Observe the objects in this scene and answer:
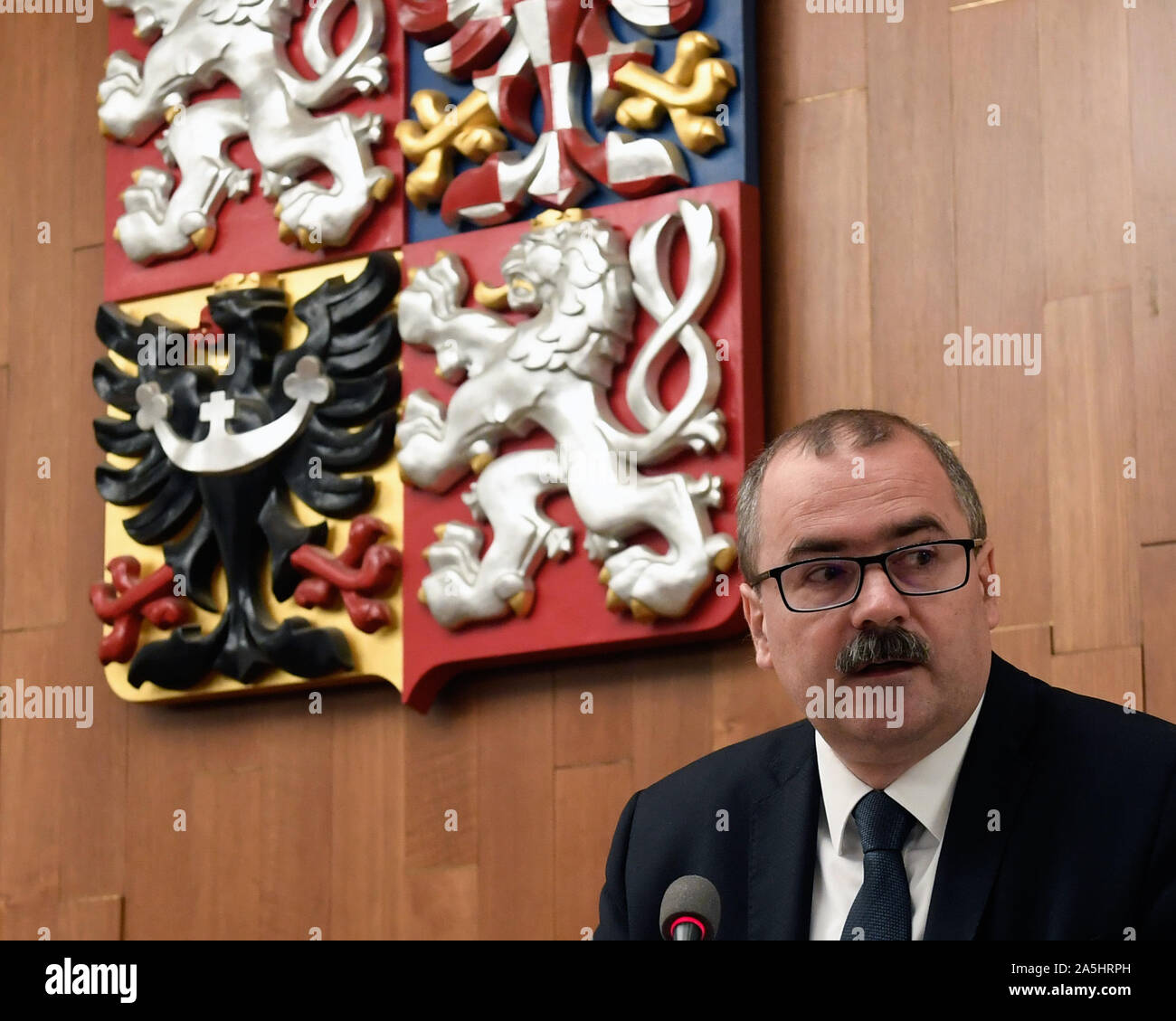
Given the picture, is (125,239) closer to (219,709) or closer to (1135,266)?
(219,709)

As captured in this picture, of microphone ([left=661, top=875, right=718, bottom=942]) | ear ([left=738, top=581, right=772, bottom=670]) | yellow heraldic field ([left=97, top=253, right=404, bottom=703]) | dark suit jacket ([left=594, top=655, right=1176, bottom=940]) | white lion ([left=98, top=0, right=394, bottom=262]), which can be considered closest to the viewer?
microphone ([left=661, top=875, right=718, bottom=942])

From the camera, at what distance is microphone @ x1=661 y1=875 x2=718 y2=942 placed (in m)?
1.99

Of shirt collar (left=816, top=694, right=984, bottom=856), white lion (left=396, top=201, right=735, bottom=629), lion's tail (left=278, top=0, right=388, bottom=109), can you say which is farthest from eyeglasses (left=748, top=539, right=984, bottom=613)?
lion's tail (left=278, top=0, right=388, bottom=109)

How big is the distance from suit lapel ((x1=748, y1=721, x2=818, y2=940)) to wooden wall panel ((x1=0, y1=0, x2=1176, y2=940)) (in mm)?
839

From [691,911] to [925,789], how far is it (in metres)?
0.50

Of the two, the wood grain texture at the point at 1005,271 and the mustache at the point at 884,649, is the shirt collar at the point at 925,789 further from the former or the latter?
the wood grain texture at the point at 1005,271

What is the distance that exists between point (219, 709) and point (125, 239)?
101 cm

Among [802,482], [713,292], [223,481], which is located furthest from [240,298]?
[802,482]

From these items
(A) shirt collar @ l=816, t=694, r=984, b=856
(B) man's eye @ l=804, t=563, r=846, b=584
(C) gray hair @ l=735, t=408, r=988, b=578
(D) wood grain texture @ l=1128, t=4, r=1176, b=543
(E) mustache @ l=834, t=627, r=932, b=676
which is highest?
(D) wood grain texture @ l=1128, t=4, r=1176, b=543

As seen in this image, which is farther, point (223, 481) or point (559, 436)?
point (223, 481)

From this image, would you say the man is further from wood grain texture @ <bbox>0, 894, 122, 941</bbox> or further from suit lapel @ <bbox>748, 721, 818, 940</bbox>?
wood grain texture @ <bbox>0, 894, 122, 941</bbox>

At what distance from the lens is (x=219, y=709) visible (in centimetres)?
404

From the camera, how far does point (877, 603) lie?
2.31 metres

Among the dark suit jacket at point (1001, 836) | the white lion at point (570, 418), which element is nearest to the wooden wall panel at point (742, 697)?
the white lion at point (570, 418)
